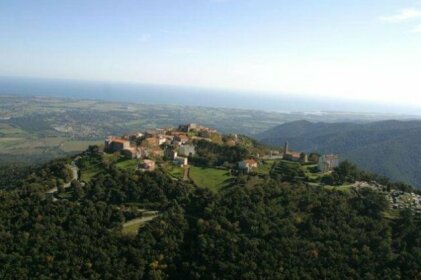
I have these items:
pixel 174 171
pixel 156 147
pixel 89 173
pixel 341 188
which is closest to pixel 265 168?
pixel 341 188

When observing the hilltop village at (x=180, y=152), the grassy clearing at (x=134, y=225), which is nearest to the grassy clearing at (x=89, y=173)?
the hilltop village at (x=180, y=152)

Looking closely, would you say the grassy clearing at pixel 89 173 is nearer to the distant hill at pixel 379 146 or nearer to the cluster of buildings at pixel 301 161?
the cluster of buildings at pixel 301 161

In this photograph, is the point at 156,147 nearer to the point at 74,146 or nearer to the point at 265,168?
the point at 265,168

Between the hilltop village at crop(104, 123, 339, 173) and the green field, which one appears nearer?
the green field

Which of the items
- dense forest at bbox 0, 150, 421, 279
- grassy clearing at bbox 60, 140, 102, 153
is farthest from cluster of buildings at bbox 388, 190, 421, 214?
grassy clearing at bbox 60, 140, 102, 153

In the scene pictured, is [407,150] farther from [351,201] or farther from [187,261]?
[187,261]

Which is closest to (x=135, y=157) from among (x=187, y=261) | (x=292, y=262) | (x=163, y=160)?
(x=163, y=160)

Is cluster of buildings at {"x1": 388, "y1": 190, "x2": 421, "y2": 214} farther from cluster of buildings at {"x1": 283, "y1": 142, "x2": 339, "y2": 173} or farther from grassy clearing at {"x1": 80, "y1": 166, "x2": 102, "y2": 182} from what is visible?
grassy clearing at {"x1": 80, "y1": 166, "x2": 102, "y2": 182}

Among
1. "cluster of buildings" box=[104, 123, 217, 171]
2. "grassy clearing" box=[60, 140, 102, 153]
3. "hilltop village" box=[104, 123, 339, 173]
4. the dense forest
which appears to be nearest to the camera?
the dense forest
